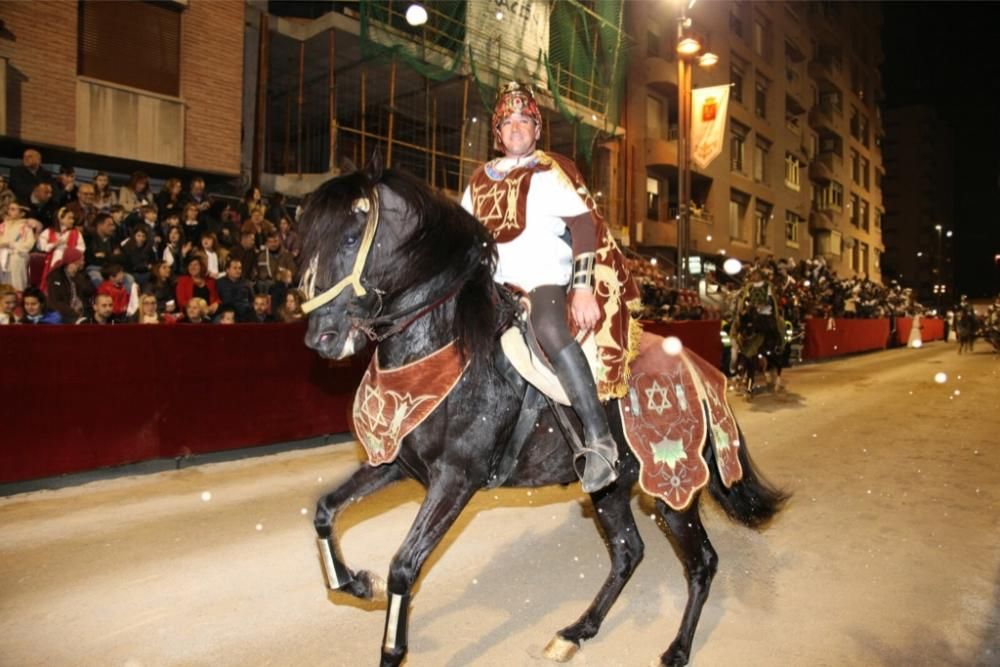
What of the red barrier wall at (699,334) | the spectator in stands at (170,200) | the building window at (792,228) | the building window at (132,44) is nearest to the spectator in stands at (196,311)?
the spectator in stands at (170,200)

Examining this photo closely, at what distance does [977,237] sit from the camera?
80.4 m

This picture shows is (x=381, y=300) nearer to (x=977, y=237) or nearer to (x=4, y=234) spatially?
(x=4, y=234)

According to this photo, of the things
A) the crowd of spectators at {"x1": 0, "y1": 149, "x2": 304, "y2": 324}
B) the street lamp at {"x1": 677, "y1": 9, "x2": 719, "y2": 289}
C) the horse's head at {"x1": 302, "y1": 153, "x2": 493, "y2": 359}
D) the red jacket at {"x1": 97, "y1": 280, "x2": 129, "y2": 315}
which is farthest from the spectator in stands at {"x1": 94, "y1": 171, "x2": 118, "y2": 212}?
the street lamp at {"x1": 677, "y1": 9, "x2": 719, "y2": 289}

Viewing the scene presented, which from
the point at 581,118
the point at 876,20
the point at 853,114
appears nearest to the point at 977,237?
the point at 876,20

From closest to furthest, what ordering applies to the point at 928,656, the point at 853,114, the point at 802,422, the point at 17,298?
1. the point at 928,656
2. the point at 17,298
3. the point at 802,422
4. the point at 853,114

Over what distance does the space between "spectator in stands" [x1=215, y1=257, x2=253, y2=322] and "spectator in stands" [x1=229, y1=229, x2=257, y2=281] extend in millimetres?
399

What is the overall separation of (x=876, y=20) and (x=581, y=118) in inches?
1982

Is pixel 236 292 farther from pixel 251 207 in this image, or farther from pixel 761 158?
pixel 761 158

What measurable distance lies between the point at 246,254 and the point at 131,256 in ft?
5.53

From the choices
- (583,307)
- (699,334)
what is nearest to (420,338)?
(583,307)

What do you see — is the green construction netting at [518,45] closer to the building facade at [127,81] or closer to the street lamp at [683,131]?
the building facade at [127,81]

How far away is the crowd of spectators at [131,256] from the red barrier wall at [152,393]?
1127 mm

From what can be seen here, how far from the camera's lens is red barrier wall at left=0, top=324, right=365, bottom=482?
5.95m

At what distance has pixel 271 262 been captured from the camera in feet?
34.3
